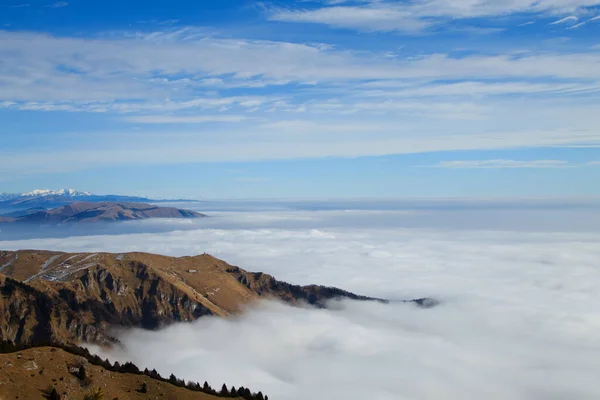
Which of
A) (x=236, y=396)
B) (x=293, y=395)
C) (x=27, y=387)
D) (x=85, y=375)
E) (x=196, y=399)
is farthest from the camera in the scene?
(x=293, y=395)

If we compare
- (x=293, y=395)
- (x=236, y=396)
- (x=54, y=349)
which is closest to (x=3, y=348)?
(x=54, y=349)

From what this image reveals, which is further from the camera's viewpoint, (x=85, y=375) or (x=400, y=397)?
(x=400, y=397)

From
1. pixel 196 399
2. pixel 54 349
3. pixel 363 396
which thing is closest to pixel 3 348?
pixel 54 349

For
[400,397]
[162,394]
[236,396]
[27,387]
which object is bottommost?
[400,397]

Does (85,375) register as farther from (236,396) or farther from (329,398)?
(329,398)

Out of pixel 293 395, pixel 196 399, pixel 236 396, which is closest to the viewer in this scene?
pixel 196 399

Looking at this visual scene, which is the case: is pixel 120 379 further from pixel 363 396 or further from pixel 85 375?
pixel 363 396

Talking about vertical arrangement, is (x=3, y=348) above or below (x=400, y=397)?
above

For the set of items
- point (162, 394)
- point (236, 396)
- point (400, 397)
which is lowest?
point (400, 397)

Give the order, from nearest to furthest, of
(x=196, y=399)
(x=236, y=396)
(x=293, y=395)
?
(x=196, y=399)
(x=236, y=396)
(x=293, y=395)
